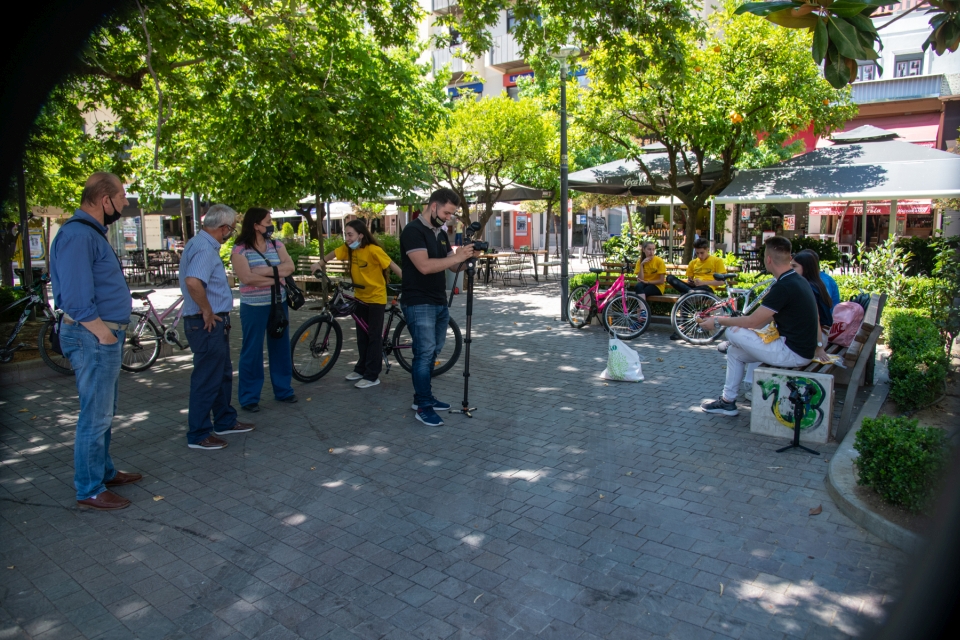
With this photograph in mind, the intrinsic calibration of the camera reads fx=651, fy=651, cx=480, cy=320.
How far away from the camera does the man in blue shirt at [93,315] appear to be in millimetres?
3732

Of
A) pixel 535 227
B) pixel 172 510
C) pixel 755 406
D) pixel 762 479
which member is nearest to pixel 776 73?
pixel 755 406

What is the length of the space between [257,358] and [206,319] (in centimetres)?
119

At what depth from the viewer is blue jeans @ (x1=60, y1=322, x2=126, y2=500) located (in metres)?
3.86

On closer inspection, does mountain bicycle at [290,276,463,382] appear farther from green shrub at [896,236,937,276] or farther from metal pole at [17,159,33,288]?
green shrub at [896,236,937,276]

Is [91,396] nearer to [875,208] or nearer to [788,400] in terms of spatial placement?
[788,400]

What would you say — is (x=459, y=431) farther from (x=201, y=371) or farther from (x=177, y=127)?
(x=177, y=127)

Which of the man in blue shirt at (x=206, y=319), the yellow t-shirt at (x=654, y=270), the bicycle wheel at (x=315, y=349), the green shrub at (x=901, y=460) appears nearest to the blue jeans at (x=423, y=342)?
the man in blue shirt at (x=206, y=319)

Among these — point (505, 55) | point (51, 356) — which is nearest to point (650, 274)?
point (51, 356)

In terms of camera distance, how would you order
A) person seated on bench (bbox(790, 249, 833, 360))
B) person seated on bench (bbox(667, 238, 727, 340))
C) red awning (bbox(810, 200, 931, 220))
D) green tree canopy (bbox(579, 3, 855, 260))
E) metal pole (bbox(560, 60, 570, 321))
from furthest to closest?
red awning (bbox(810, 200, 931, 220)) < green tree canopy (bbox(579, 3, 855, 260)) < metal pole (bbox(560, 60, 570, 321)) < person seated on bench (bbox(667, 238, 727, 340)) < person seated on bench (bbox(790, 249, 833, 360))

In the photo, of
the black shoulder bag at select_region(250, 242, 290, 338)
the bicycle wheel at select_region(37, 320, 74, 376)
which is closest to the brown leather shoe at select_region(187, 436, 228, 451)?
the black shoulder bag at select_region(250, 242, 290, 338)

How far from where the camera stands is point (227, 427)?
542cm

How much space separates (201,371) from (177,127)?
21.3 ft

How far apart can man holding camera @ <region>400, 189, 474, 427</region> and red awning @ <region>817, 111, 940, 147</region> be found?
21940 millimetres

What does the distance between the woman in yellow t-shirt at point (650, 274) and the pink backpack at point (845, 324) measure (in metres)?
3.32
